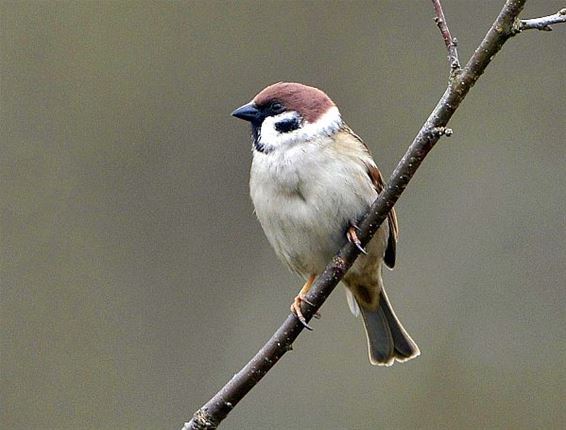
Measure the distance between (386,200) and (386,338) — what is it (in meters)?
1.49

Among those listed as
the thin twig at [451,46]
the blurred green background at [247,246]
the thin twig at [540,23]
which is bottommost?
the blurred green background at [247,246]

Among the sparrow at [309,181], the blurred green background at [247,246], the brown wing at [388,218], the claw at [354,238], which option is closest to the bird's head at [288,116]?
the sparrow at [309,181]

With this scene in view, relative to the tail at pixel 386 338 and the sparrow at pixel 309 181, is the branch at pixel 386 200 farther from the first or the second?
the tail at pixel 386 338

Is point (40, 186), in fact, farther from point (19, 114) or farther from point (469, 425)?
point (469, 425)

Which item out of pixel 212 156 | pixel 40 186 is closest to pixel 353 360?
pixel 212 156

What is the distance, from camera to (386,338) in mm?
4465

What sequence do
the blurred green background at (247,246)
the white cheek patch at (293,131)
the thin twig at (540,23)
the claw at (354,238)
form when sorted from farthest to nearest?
the blurred green background at (247,246), the white cheek patch at (293,131), the claw at (354,238), the thin twig at (540,23)

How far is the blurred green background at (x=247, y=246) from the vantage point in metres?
7.63

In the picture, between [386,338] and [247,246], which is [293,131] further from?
[247,246]

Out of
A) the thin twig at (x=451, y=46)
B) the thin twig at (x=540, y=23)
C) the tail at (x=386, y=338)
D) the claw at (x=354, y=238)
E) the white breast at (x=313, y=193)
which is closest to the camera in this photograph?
the thin twig at (x=540, y=23)

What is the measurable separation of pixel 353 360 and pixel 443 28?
502 cm

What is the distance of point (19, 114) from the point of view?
26.5ft

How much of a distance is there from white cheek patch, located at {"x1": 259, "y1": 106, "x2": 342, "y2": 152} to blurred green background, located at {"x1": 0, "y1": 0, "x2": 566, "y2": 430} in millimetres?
3627

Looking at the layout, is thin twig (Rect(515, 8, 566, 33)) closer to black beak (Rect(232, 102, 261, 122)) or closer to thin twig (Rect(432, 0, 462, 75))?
thin twig (Rect(432, 0, 462, 75))
